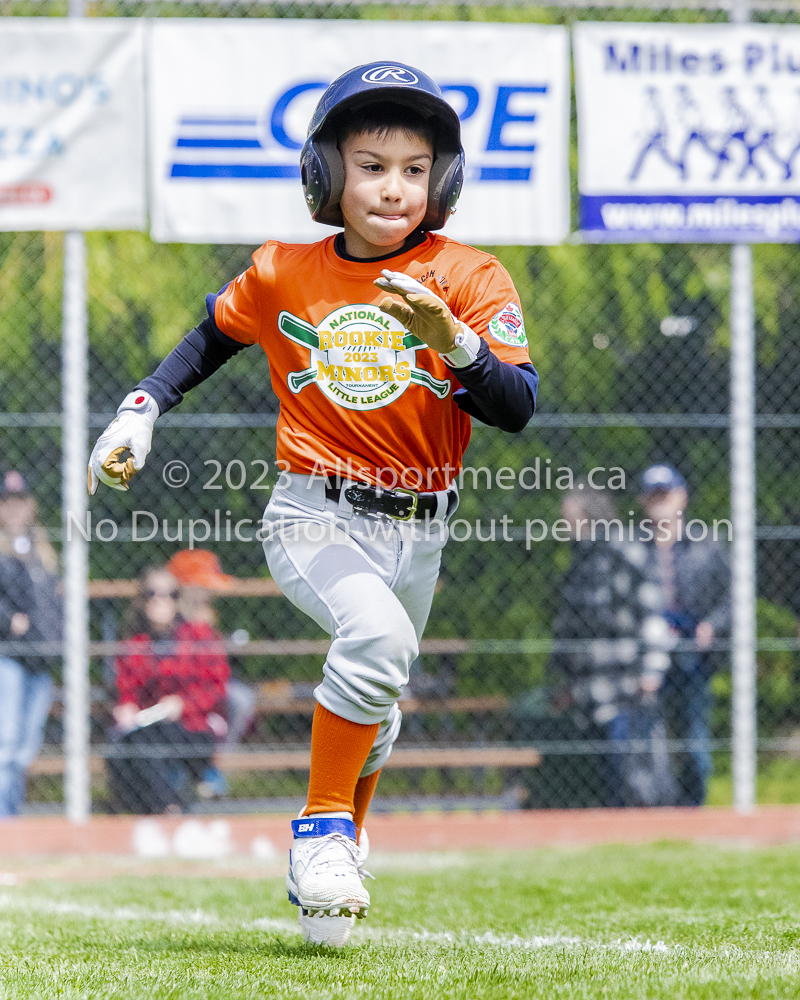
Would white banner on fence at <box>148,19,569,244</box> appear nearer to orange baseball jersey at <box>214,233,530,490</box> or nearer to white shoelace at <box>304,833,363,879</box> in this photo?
orange baseball jersey at <box>214,233,530,490</box>

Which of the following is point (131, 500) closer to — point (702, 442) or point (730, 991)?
point (702, 442)

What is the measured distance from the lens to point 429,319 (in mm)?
2420

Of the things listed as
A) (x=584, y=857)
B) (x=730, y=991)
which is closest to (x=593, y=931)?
(x=730, y=991)

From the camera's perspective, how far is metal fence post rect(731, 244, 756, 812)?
232 inches

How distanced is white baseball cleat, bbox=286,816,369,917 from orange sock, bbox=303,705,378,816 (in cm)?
4

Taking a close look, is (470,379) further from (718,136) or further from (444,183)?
(718,136)

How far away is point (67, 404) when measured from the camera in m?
5.75

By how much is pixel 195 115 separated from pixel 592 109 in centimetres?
204

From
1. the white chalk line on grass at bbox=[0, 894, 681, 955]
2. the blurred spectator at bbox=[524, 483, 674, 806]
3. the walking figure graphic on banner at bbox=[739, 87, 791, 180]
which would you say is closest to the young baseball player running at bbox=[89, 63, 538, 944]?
the white chalk line on grass at bbox=[0, 894, 681, 955]

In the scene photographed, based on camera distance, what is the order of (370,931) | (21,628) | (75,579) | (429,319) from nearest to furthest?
(429,319), (370,931), (75,579), (21,628)

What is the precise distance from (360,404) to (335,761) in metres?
0.87

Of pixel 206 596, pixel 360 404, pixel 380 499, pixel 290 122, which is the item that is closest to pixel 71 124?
pixel 290 122

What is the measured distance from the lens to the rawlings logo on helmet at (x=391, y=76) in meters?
2.76

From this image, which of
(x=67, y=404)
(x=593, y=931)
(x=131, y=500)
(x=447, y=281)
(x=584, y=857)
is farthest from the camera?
(x=131, y=500)
